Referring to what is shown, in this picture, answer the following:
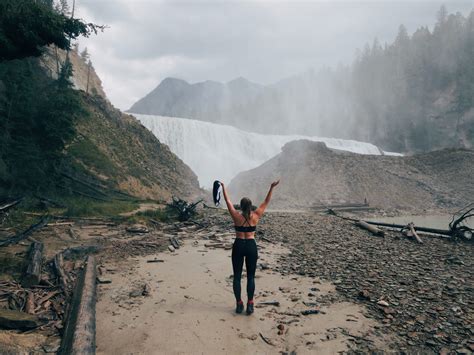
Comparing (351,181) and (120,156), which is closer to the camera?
(120,156)

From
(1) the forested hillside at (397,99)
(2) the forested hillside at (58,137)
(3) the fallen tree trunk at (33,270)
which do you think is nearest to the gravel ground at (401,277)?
(3) the fallen tree trunk at (33,270)

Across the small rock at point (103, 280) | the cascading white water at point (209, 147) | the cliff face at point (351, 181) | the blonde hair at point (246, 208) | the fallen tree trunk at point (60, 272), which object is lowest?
the small rock at point (103, 280)

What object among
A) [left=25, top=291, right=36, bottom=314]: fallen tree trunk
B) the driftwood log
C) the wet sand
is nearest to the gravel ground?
the wet sand

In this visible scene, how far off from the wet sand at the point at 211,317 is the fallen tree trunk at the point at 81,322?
34cm

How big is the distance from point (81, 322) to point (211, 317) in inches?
92.8

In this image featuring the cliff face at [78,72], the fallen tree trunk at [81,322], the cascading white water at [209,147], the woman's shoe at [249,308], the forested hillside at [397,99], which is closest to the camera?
the fallen tree trunk at [81,322]

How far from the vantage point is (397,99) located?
102375 millimetres

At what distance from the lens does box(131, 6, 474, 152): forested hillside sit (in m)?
86.9

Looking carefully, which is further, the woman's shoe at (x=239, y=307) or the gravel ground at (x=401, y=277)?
the woman's shoe at (x=239, y=307)

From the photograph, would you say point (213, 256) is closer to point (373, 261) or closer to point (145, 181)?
point (373, 261)

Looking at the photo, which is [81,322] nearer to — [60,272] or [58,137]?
[60,272]

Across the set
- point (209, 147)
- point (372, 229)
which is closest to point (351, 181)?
point (209, 147)

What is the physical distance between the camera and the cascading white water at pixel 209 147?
5562cm

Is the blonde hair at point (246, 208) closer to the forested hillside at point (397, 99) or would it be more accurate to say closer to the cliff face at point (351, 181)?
the cliff face at point (351, 181)
